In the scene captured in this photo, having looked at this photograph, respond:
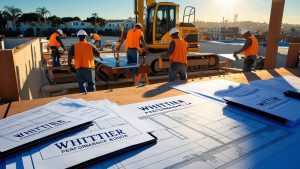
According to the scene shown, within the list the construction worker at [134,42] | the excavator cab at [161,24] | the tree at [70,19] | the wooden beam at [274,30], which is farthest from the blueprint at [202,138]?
the tree at [70,19]

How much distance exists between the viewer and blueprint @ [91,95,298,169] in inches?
46.8

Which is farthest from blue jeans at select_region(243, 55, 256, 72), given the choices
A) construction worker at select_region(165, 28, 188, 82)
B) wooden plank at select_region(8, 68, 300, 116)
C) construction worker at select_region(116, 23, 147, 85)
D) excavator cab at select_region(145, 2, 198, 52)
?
wooden plank at select_region(8, 68, 300, 116)

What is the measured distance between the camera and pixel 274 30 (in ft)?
15.0

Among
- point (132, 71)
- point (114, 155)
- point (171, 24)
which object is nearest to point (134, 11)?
point (171, 24)

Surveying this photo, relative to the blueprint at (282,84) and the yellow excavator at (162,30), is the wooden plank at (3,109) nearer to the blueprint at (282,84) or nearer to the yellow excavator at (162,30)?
the blueprint at (282,84)

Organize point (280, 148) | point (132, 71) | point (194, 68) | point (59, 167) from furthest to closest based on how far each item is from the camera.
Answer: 1. point (194, 68)
2. point (132, 71)
3. point (280, 148)
4. point (59, 167)

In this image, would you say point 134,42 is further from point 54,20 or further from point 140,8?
point 54,20

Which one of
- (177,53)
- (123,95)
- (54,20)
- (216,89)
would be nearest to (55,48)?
(177,53)

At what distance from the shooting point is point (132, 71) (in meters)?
7.98

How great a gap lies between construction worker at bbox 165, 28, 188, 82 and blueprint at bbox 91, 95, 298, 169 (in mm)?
3538

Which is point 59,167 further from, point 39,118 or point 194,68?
point 194,68

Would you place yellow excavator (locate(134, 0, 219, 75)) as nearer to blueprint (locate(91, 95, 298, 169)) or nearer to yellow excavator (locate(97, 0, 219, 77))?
yellow excavator (locate(97, 0, 219, 77))

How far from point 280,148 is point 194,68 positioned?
9487 millimetres

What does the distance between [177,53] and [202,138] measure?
4269 millimetres
